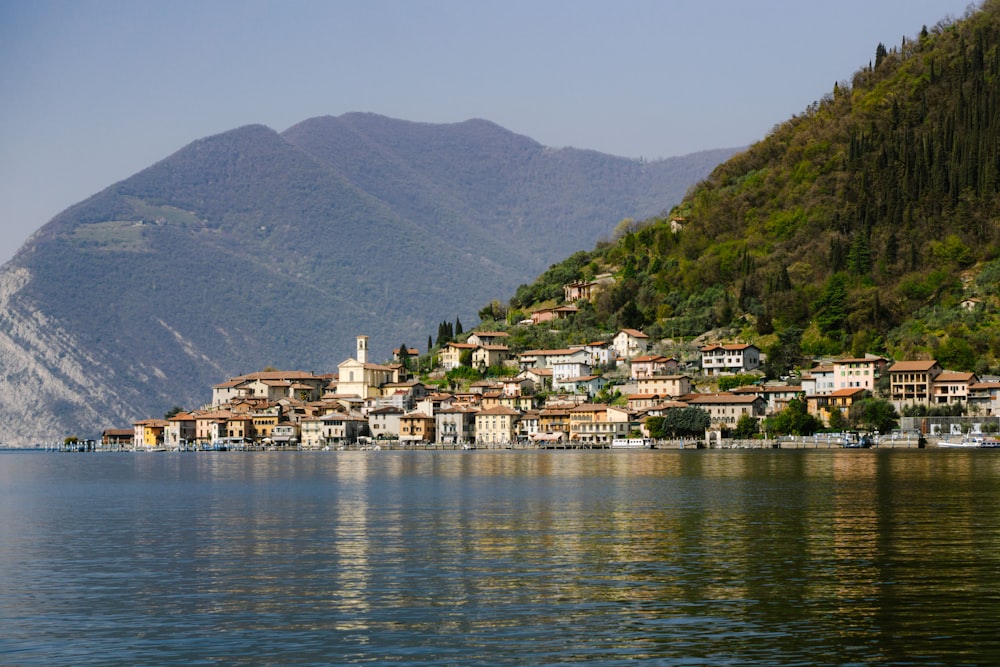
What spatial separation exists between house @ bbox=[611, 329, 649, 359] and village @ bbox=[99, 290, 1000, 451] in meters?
0.16

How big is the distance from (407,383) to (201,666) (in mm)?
156799

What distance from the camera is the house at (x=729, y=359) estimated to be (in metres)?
151

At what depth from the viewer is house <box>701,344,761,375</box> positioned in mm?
150625

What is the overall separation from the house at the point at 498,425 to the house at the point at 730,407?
25.5 m

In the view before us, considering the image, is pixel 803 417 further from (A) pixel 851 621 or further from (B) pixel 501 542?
(A) pixel 851 621

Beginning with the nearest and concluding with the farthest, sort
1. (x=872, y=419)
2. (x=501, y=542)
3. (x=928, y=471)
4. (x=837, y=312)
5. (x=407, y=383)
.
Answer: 1. (x=501, y=542)
2. (x=928, y=471)
3. (x=872, y=419)
4. (x=837, y=312)
5. (x=407, y=383)

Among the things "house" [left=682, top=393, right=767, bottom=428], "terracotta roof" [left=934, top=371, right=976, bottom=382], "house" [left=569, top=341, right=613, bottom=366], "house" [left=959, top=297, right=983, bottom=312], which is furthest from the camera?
"house" [left=569, top=341, right=613, bottom=366]

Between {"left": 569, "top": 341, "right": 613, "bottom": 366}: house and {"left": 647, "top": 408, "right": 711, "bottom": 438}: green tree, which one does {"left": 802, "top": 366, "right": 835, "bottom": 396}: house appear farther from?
{"left": 569, "top": 341, "right": 613, "bottom": 366}: house

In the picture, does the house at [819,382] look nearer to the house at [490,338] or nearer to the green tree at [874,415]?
the green tree at [874,415]

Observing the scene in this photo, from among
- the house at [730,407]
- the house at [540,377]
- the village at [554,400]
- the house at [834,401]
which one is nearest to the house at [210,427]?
the village at [554,400]

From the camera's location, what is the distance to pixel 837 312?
149 metres

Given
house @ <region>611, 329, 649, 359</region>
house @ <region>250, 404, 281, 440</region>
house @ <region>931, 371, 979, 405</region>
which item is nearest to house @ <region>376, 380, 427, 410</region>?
house @ <region>250, 404, 281, 440</region>

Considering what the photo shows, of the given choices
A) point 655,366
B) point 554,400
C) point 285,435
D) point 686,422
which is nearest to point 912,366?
point 686,422

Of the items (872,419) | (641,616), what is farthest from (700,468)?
(641,616)
